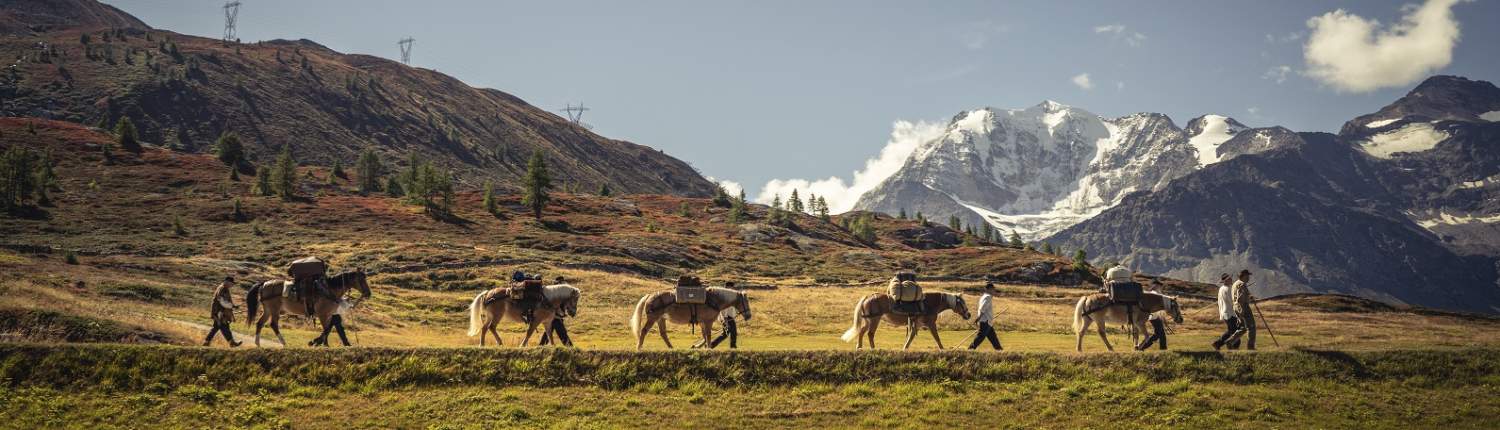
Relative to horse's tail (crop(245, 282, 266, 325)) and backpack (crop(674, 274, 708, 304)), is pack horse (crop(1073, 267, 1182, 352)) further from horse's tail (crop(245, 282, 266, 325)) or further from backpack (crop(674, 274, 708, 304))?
horse's tail (crop(245, 282, 266, 325))

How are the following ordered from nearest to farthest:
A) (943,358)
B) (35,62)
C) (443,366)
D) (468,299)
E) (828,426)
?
(828,426)
(443,366)
(943,358)
(468,299)
(35,62)

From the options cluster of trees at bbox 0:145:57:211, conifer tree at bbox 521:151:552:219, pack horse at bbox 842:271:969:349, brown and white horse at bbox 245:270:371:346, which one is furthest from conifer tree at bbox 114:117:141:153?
pack horse at bbox 842:271:969:349

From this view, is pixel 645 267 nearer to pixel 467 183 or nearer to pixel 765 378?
pixel 765 378

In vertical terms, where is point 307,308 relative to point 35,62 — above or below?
below

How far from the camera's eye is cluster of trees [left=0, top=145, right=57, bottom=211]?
86469 mm

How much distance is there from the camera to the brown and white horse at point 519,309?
2548cm

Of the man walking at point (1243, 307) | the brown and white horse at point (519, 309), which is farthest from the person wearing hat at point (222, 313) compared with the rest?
the man walking at point (1243, 307)

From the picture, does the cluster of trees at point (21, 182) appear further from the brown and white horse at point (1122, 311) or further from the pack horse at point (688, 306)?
the brown and white horse at point (1122, 311)

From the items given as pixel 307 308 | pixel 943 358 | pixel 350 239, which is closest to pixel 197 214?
pixel 350 239

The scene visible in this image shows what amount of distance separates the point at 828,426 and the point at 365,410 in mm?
9459

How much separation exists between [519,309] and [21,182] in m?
89.9

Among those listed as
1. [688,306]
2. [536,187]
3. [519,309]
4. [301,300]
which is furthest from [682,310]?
[536,187]

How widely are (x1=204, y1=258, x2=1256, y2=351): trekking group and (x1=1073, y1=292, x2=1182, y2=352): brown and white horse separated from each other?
3 centimetres

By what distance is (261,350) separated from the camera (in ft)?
68.2
